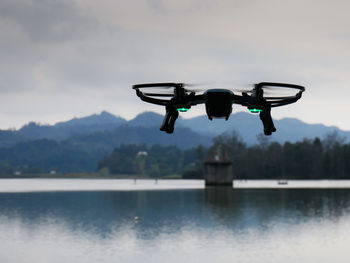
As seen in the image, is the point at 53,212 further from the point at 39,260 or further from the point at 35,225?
the point at 39,260

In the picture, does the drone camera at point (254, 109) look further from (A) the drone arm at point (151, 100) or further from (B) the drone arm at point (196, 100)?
(A) the drone arm at point (151, 100)

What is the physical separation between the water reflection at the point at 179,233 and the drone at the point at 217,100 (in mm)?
67930

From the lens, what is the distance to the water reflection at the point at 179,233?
80125 millimetres

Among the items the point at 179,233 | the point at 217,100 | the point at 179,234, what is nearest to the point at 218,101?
the point at 217,100

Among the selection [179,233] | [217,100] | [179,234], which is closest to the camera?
[217,100]

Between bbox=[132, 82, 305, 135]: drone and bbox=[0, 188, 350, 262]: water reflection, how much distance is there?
67.9m

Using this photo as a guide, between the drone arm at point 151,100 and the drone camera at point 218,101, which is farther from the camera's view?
the drone arm at point 151,100

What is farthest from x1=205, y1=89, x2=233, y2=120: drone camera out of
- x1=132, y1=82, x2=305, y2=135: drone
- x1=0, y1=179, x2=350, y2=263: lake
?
x1=0, y1=179, x2=350, y2=263: lake

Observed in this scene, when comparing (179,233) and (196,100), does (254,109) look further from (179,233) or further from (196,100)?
(179,233)

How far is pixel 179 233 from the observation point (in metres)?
103

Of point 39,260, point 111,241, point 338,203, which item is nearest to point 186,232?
point 111,241

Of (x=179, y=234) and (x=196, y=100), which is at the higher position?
(x=196, y=100)

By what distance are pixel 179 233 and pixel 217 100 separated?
95.8 metres

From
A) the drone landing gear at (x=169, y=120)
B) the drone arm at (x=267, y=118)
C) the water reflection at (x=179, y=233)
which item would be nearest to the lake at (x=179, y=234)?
the water reflection at (x=179, y=233)
